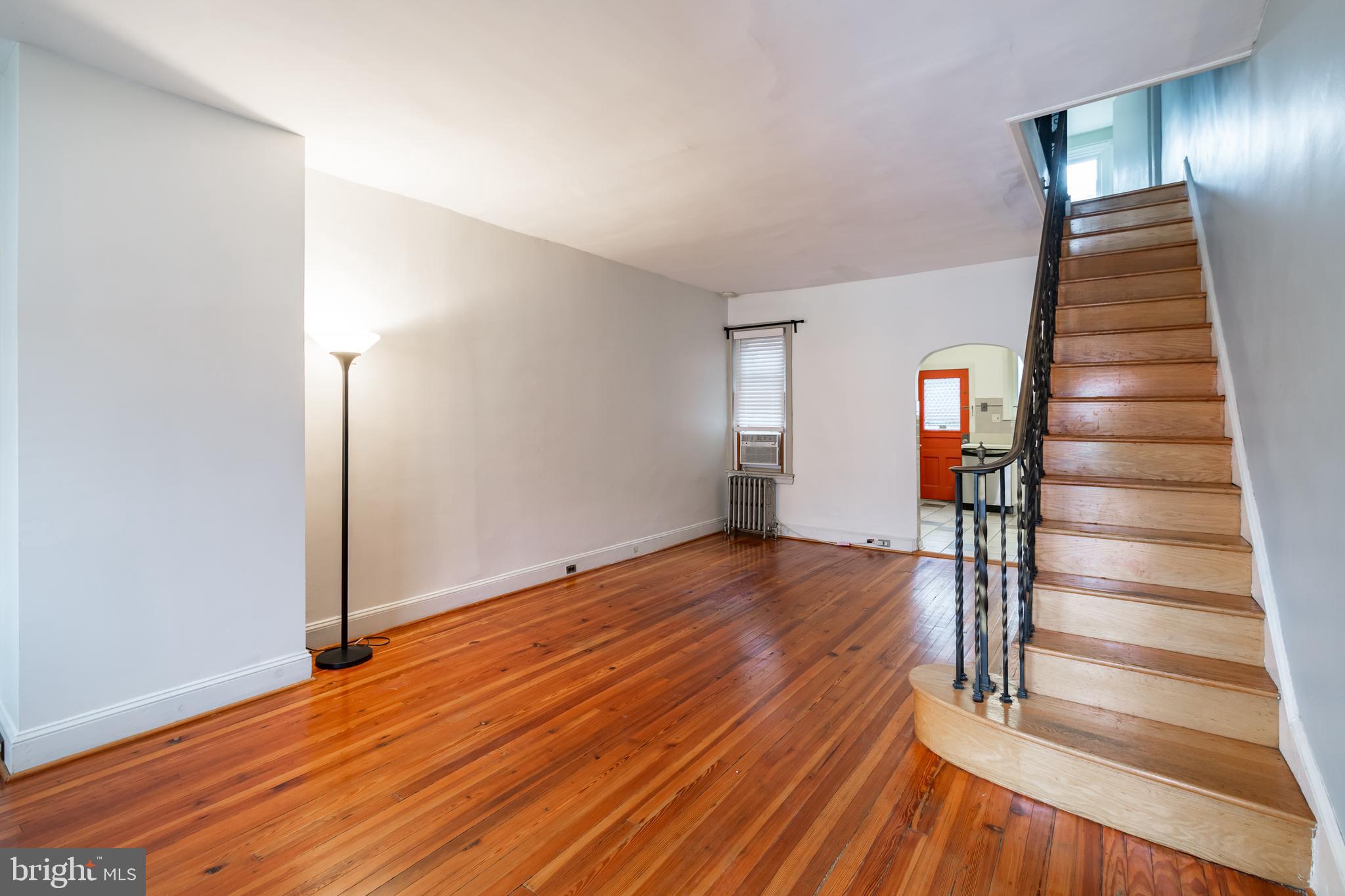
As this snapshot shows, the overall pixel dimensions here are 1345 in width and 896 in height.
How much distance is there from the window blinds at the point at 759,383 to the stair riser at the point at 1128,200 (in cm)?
288

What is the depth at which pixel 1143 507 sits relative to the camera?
8.54ft

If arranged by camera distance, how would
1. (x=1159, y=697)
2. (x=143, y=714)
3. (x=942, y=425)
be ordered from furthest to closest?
(x=942, y=425) < (x=143, y=714) < (x=1159, y=697)

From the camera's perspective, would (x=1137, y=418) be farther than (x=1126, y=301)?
No

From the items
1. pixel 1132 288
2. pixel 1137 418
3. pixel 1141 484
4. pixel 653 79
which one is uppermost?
pixel 653 79

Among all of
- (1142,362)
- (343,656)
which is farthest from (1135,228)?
(343,656)

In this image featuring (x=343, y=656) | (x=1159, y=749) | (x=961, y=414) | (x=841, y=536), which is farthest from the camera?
(x=961, y=414)

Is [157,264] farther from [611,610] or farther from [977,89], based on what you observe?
[977,89]

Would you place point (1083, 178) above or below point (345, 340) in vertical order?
above

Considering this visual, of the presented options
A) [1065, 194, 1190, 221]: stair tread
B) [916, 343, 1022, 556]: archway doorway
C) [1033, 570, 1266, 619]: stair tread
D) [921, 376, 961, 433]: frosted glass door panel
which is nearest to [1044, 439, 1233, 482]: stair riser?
[1033, 570, 1266, 619]: stair tread

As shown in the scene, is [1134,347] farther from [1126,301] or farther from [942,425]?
[942,425]

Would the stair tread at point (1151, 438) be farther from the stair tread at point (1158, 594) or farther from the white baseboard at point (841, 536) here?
the white baseboard at point (841, 536)

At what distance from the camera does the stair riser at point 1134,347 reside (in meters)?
3.12

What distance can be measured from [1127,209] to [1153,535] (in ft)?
10.3

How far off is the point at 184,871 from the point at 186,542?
1.43m
